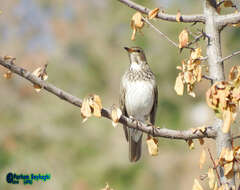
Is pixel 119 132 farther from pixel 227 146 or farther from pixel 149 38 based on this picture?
pixel 227 146

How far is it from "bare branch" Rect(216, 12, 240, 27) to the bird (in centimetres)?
185

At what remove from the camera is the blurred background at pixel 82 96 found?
32.1 ft

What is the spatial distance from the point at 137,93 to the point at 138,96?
3 cm

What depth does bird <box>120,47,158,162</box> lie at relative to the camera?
13.4 feet

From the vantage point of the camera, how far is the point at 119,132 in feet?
35.7

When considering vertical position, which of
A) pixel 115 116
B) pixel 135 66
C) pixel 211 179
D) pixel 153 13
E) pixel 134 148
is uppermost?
pixel 135 66

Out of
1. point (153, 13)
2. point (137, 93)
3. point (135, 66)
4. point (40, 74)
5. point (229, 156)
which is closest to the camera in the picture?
point (229, 156)

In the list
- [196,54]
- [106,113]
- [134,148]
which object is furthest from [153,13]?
[134,148]

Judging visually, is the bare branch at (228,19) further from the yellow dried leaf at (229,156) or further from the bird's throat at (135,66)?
the bird's throat at (135,66)

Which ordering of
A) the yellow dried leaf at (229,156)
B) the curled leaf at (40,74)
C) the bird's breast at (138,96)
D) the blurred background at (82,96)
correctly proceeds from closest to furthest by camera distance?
the yellow dried leaf at (229,156), the curled leaf at (40,74), the bird's breast at (138,96), the blurred background at (82,96)

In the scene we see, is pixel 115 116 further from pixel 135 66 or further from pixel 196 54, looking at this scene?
pixel 135 66

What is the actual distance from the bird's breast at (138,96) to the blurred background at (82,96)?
5.18 metres

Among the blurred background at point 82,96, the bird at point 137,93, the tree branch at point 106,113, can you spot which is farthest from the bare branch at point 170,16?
the blurred background at point 82,96

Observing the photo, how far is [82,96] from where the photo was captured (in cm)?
1180
